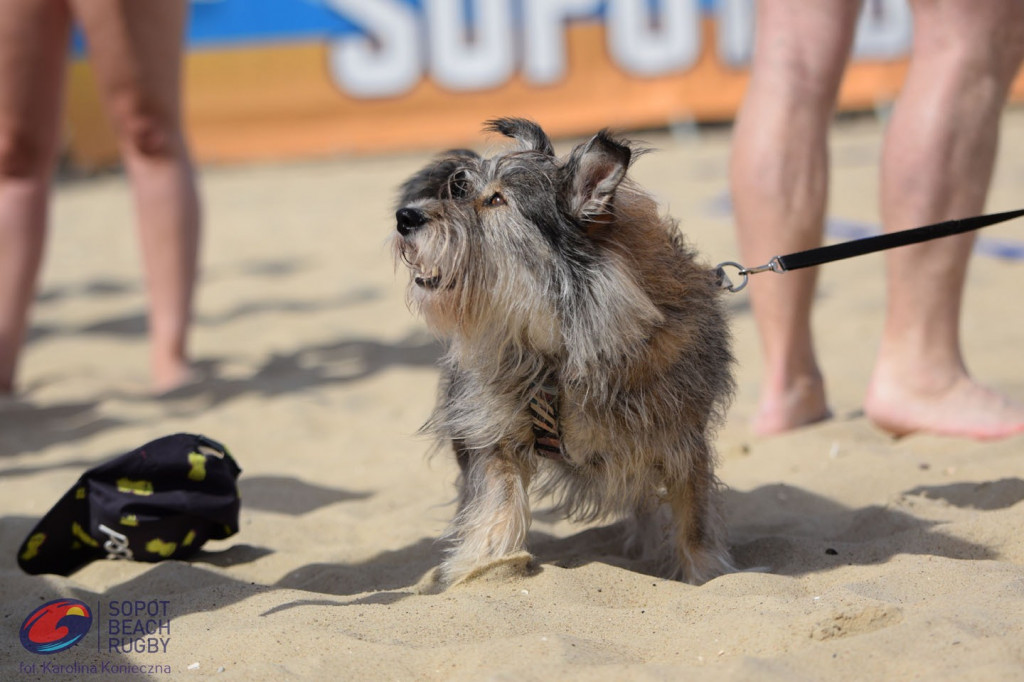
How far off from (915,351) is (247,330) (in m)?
3.89

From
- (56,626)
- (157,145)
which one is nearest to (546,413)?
(56,626)

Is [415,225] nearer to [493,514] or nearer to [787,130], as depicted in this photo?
[493,514]

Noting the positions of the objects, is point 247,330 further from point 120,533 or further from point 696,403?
point 696,403

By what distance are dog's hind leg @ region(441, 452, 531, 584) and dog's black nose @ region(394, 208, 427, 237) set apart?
1.91 feet

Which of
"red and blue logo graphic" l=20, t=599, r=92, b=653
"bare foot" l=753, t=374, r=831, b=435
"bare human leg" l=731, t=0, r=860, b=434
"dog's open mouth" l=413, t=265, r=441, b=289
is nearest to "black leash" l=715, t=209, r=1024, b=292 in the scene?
"bare human leg" l=731, t=0, r=860, b=434

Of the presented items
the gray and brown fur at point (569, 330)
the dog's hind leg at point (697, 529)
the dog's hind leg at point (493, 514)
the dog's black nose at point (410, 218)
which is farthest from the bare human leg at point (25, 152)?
the dog's hind leg at point (697, 529)

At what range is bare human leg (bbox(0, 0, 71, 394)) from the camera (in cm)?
441

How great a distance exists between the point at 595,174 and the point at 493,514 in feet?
2.83

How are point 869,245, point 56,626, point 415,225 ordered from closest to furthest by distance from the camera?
point 56,626 → point 415,225 → point 869,245

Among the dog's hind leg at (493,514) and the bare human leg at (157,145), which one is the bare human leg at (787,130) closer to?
the dog's hind leg at (493,514)

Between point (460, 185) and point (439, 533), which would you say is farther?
point (439, 533)

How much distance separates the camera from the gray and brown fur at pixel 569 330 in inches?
99.0

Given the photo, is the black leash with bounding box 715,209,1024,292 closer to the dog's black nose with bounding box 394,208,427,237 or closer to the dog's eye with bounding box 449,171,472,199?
the dog's eye with bounding box 449,171,472,199

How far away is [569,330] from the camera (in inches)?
99.5
